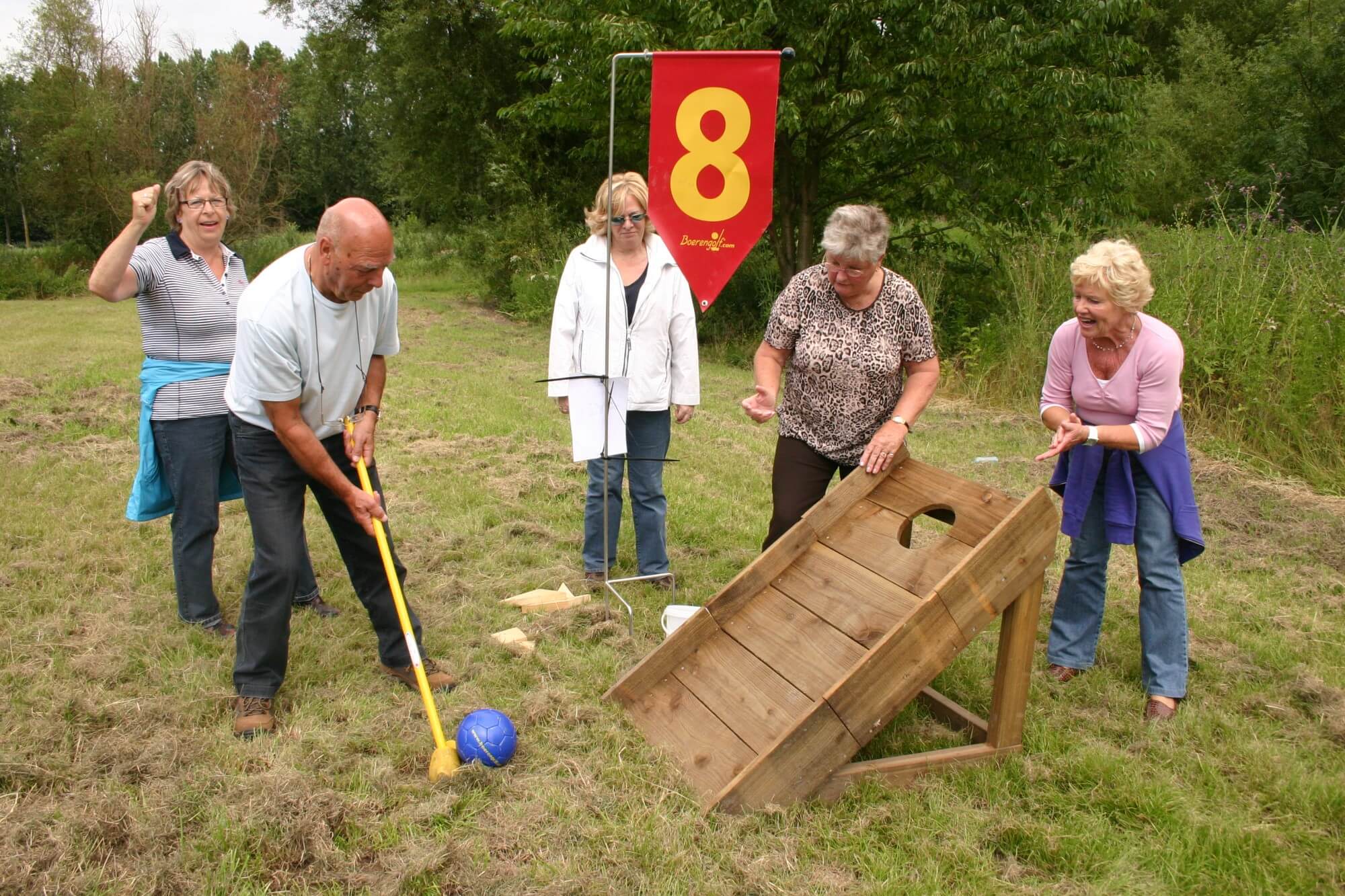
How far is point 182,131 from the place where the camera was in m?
26.9

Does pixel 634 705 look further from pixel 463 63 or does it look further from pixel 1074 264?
pixel 463 63

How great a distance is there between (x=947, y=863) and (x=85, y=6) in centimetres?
3005

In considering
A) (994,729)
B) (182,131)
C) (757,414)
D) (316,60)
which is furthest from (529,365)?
(182,131)

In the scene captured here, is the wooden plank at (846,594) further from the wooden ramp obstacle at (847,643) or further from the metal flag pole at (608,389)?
the metal flag pole at (608,389)

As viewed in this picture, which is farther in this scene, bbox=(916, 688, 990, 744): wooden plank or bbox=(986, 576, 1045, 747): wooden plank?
bbox=(916, 688, 990, 744): wooden plank

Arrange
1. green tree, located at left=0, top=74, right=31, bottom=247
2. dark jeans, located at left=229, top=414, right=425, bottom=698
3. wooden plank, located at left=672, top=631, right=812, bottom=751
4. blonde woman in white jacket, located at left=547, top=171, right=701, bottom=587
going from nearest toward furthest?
wooden plank, located at left=672, top=631, right=812, bottom=751 < dark jeans, located at left=229, top=414, right=425, bottom=698 < blonde woman in white jacket, located at left=547, top=171, right=701, bottom=587 < green tree, located at left=0, top=74, right=31, bottom=247

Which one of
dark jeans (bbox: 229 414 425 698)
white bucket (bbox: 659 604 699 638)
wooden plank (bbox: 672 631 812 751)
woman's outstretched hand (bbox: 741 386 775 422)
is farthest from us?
white bucket (bbox: 659 604 699 638)

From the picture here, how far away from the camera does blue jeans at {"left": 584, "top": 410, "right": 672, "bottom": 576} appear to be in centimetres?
459

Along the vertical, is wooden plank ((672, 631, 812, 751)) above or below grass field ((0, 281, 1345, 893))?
above

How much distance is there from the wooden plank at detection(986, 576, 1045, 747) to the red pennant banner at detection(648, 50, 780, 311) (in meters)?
1.82

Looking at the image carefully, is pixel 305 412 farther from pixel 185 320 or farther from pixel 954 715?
pixel 954 715

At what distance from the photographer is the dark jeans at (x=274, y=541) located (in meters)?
3.22

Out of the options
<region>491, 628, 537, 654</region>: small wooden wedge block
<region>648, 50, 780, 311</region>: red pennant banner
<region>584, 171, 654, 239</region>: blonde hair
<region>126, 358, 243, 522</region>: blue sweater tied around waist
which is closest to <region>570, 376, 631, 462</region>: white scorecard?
<region>648, 50, 780, 311</region>: red pennant banner

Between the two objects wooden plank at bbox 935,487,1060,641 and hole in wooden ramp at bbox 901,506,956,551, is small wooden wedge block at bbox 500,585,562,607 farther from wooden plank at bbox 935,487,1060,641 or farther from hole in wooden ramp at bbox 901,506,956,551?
wooden plank at bbox 935,487,1060,641
